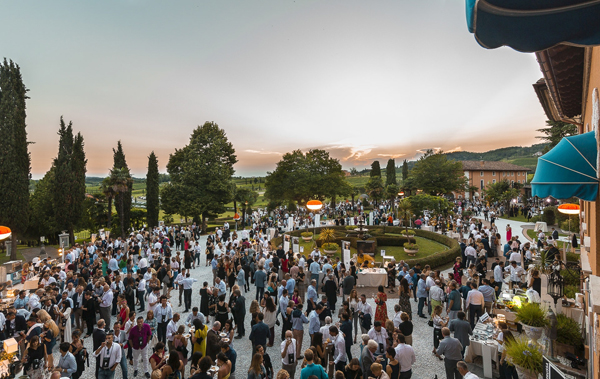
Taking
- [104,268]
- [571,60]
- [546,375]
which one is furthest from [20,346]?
[571,60]

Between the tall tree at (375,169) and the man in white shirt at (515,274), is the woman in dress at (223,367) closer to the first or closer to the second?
the man in white shirt at (515,274)

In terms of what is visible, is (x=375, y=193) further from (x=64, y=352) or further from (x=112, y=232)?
(x=64, y=352)

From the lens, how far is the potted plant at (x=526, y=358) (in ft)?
19.8

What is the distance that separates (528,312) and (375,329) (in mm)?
4225

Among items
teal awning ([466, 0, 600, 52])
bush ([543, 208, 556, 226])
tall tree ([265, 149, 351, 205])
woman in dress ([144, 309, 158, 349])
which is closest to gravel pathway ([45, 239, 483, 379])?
woman in dress ([144, 309, 158, 349])

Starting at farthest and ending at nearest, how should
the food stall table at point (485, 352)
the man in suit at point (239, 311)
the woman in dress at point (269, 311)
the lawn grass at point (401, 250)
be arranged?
the lawn grass at point (401, 250), the man in suit at point (239, 311), the woman in dress at point (269, 311), the food stall table at point (485, 352)

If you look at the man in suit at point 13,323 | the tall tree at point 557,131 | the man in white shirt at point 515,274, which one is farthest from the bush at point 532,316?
the tall tree at point 557,131

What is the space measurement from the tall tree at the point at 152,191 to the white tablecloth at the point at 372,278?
102 feet

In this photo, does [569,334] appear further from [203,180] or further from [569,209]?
[203,180]

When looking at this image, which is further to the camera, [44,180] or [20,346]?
[44,180]

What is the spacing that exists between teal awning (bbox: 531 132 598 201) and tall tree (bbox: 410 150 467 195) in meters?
49.9

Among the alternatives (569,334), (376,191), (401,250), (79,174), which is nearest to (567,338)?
(569,334)

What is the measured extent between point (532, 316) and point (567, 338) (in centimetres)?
77

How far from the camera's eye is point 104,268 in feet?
49.2
